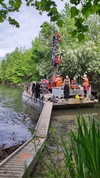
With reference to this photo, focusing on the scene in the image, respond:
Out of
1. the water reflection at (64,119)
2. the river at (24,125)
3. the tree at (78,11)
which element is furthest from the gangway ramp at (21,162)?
the water reflection at (64,119)

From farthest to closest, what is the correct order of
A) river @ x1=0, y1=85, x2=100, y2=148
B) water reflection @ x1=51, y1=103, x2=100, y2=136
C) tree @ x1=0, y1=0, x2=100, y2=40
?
water reflection @ x1=51, y1=103, x2=100, y2=136 → river @ x1=0, y1=85, x2=100, y2=148 → tree @ x1=0, y1=0, x2=100, y2=40

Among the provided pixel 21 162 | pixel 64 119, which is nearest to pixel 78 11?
pixel 21 162

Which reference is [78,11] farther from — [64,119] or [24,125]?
[64,119]

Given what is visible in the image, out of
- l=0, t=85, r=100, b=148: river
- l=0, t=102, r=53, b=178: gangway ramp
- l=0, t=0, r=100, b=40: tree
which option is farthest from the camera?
l=0, t=85, r=100, b=148: river

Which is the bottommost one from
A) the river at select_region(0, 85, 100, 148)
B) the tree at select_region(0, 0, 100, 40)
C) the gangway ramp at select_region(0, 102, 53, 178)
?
the river at select_region(0, 85, 100, 148)

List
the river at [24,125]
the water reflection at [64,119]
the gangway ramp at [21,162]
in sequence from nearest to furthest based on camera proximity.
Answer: the gangway ramp at [21,162] → the river at [24,125] → the water reflection at [64,119]

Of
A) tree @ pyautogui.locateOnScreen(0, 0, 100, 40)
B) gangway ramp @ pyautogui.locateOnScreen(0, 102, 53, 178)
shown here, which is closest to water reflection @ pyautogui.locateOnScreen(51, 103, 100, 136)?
gangway ramp @ pyautogui.locateOnScreen(0, 102, 53, 178)

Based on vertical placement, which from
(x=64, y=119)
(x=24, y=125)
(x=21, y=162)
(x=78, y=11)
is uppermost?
(x=78, y=11)

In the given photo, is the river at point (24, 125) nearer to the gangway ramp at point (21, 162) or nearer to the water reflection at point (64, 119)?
the water reflection at point (64, 119)

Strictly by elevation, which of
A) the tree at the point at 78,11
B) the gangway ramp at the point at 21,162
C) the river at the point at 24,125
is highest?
the tree at the point at 78,11

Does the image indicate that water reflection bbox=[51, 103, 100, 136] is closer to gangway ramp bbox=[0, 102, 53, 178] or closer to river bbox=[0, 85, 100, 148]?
river bbox=[0, 85, 100, 148]

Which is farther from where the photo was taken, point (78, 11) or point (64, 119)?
point (64, 119)

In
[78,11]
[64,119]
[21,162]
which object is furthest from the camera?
[64,119]

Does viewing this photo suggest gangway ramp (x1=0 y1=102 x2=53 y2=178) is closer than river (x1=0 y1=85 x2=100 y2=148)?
Yes
